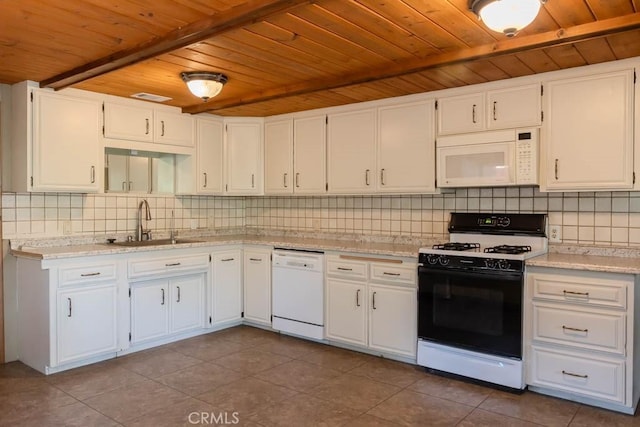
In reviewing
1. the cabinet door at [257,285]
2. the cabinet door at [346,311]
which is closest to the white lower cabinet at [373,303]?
the cabinet door at [346,311]

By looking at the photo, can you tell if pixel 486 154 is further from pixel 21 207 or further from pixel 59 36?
pixel 21 207

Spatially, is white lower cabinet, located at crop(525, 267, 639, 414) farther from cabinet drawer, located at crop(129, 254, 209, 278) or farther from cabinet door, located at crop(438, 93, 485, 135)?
cabinet drawer, located at crop(129, 254, 209, 278)

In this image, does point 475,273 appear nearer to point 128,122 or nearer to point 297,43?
point 297,43

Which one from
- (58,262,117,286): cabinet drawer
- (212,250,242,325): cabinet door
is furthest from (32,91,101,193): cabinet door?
(212,250,242,325): cabinet door

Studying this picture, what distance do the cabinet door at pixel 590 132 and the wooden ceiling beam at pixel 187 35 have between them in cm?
206

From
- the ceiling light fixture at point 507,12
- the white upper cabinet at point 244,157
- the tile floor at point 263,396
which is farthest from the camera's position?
the white upper cabinet at point 244,157

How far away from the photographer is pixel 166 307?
410 cm

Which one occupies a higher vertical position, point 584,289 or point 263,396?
point 584,289

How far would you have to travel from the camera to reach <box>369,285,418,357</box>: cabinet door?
358 centimetres

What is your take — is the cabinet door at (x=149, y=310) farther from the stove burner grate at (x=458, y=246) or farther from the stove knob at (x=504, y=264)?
the stove knob at (x=504, y=264)

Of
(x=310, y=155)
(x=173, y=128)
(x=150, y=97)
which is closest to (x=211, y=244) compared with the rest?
(x=173, y=128)

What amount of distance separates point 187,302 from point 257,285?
2.25 ft

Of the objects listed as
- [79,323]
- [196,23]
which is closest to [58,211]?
[79,323]

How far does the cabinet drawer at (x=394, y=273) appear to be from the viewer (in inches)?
140
